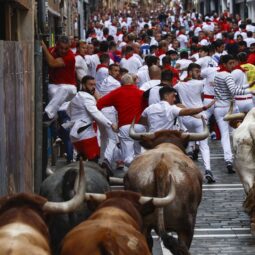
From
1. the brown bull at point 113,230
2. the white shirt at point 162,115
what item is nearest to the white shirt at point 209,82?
the white shirt at point 162,115

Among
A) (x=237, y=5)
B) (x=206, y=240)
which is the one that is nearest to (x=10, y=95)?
(x=206, y=240)

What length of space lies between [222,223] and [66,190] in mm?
4639

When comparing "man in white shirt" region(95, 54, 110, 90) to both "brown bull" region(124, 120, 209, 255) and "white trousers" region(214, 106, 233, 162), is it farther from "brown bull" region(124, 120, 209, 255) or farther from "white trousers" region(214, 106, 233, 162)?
"brown bull" region(124, 120, 209, 255)

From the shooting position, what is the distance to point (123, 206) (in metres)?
9.00

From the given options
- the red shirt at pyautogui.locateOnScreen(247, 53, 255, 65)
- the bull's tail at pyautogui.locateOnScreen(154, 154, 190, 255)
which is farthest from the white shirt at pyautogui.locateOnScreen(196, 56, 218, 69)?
A: the bull's tail at pyautogui.locateOnScreen(154, 154, 190, 255)

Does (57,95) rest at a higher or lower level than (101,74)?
lower

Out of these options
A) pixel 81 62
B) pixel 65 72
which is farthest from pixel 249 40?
pixel 65 72

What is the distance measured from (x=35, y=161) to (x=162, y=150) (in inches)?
142

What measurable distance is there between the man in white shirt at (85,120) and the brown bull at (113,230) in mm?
8570

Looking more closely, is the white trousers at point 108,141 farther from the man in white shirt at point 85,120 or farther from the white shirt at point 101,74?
the white shirt at point 101,74

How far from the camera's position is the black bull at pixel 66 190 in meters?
10.4

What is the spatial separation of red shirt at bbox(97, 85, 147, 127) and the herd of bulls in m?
2.73

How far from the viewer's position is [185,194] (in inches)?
457

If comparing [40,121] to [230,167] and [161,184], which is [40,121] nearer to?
[161,184]
